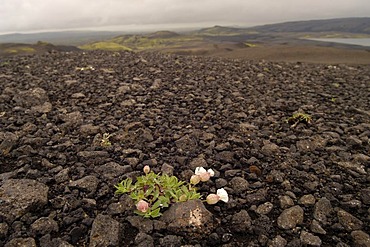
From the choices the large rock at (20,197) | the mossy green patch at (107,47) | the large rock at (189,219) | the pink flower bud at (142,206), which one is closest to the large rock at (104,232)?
the pink flower bud at (142,206)

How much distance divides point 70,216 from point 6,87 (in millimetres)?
6330

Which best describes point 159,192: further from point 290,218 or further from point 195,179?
point 290,218

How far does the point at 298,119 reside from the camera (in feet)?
21.0

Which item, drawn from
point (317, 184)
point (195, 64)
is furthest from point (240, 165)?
point (195, 64)

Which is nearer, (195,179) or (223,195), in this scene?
(223,195)

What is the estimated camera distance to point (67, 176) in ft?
13.0

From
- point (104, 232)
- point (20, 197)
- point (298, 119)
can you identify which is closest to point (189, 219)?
point (104, 232)

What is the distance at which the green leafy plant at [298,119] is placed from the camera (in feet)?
20.7

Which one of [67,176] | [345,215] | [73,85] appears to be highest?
[73,85]

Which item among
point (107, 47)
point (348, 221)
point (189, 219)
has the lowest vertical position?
point (107, 47)

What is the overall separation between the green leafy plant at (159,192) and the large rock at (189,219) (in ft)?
0.35

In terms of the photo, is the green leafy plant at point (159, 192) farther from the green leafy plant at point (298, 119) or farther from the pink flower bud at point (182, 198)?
the green leafy plant at point (298, 119)

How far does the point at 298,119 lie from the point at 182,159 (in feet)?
10.8

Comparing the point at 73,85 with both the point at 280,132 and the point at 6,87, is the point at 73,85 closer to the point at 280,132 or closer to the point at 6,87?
the point at 6,87
